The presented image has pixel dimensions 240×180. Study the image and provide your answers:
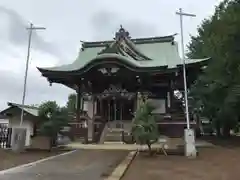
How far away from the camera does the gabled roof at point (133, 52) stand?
21.4 metres

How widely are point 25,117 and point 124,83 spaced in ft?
26.1

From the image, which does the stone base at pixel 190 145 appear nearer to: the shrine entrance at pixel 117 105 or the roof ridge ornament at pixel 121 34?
the shrine entrance at pixel 117 105

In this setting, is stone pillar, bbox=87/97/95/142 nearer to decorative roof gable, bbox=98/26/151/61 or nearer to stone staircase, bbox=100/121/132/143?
stone staircase, bbox=100/121/132/143

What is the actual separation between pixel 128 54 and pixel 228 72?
9.60 m

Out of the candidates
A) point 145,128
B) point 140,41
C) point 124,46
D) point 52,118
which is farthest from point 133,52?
point 145,128

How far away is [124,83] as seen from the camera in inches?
851

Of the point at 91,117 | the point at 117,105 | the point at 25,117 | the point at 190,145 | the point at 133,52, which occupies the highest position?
the point at 133,52

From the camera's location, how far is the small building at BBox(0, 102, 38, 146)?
53.1 ft

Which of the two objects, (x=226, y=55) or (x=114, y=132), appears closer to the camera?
(x=226, y=55)

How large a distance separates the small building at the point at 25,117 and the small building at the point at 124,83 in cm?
464

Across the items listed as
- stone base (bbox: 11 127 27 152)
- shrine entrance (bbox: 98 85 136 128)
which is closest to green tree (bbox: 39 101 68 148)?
stone base (bbox: 11 127 27 152)

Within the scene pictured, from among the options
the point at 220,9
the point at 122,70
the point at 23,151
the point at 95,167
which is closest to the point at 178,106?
the point at 122,70

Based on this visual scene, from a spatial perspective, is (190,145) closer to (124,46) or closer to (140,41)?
(124,46)

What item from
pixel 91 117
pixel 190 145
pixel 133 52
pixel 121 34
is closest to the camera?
pixel 190 145
